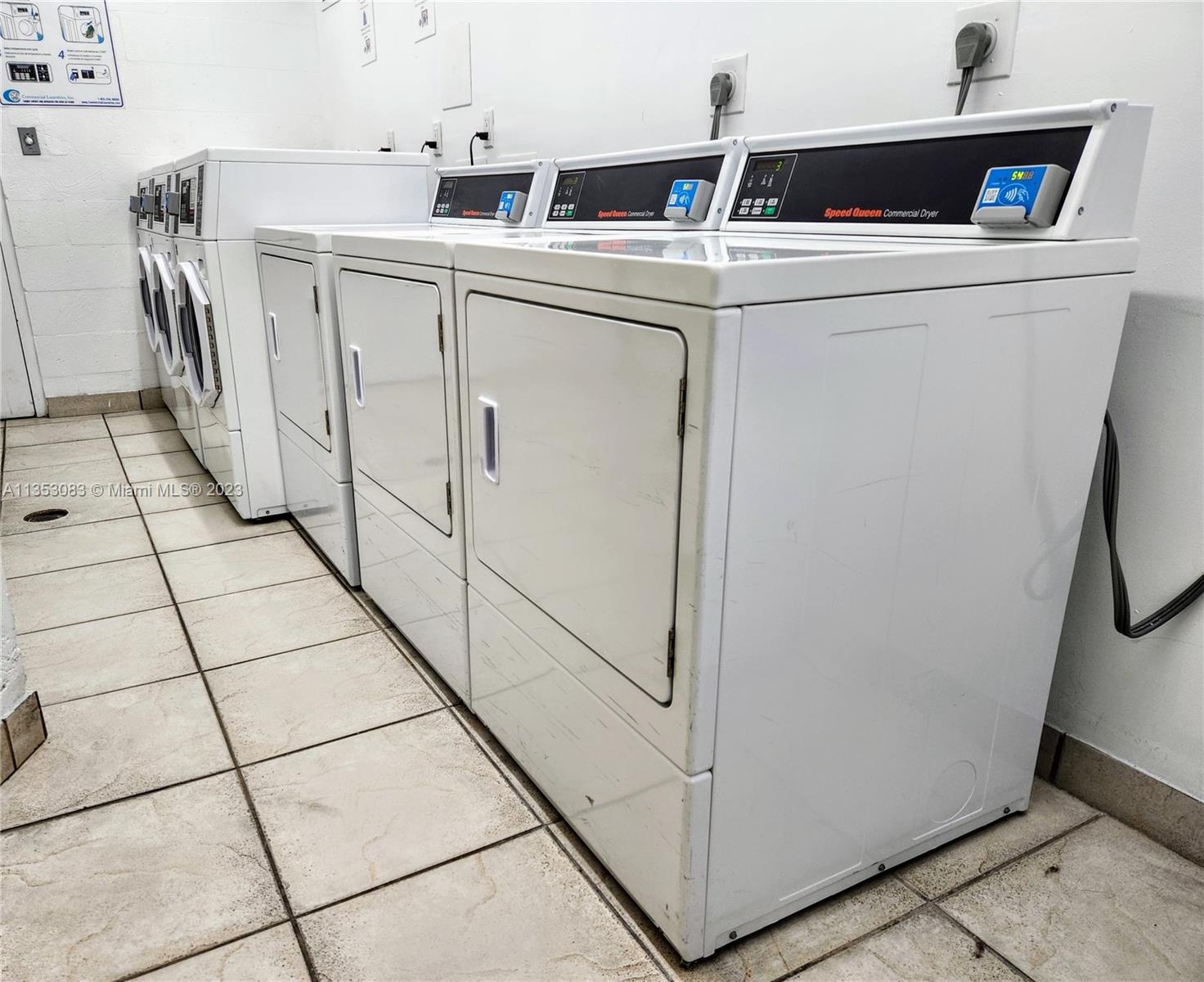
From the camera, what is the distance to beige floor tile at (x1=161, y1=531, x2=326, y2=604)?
7.84 feet

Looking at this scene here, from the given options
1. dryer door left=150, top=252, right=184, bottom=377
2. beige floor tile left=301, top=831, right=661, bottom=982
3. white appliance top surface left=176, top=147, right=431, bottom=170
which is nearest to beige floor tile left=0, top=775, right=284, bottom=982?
beige floor tile left=301, top=831, right=661, bottom=982

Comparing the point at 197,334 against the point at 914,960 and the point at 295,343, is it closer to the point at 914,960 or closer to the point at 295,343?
the point at 295,343

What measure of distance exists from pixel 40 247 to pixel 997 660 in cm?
449

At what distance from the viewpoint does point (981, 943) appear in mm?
1214

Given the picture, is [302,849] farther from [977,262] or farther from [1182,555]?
[1182,555]

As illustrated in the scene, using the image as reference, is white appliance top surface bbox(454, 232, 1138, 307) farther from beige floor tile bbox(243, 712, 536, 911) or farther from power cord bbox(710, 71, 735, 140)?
beige floor tile bbox(243, 712, 536, 911)

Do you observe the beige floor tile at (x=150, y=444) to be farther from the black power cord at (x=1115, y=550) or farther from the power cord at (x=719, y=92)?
the black power cord at (x=1115, y=550)

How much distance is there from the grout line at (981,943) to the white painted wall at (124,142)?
14.5 feet

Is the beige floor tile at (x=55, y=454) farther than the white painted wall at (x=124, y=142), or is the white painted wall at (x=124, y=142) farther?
the white painted wall at (x=124, y=142)

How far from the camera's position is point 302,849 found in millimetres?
1404

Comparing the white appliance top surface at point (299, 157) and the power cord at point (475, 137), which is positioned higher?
the power cord at point (475, 137)

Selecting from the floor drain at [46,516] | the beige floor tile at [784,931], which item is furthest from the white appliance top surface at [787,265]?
the floor drain at [46,516]

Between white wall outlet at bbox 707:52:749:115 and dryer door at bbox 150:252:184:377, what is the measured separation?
6.89 feet

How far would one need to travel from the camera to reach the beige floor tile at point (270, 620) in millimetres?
2059
